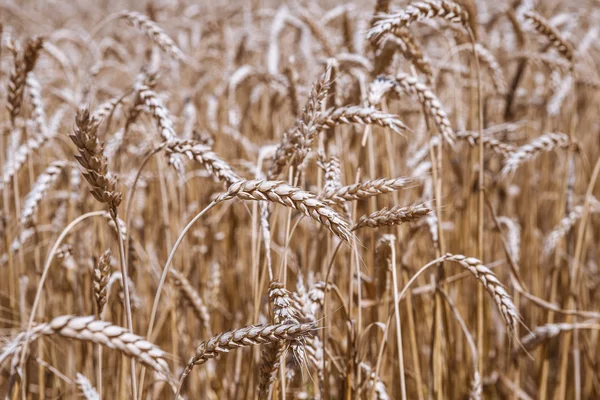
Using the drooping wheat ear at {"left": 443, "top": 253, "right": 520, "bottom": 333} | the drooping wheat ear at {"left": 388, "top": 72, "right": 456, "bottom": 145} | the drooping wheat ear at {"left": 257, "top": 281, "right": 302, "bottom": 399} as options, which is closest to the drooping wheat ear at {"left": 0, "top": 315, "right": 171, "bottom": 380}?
the drooping wheat ear at {"left": 257, "top": 281, "right": 302, "bottom": 399}

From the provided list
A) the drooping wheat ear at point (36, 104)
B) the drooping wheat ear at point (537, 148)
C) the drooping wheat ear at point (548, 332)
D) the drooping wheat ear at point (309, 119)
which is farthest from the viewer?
the drooping wheat ear at point (36, 104)

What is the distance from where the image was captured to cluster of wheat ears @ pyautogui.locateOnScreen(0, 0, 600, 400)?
0.96 metres

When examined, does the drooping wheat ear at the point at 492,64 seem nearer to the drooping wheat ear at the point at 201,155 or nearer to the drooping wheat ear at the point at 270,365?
the drooping wheat ear at the point at 201,155

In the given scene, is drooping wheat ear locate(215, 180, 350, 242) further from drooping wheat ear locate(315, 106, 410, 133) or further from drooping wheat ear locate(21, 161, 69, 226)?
drooping wheat ear locate(21, 161, 69, 226)

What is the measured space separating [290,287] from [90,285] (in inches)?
40.0

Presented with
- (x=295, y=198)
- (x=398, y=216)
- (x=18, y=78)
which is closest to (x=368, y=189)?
(x=398, y=216)

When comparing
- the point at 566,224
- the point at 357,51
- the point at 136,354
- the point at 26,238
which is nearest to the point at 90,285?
the point at 26,238

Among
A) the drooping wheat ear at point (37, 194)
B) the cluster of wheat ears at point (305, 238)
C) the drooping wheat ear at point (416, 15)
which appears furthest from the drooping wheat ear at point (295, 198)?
the drooping wheat ear at point (37, 194)

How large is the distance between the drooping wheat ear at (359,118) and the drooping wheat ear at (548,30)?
2.65ft

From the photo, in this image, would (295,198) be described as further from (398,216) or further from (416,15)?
(416,15)

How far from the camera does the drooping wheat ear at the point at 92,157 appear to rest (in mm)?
792

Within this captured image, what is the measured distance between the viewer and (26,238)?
1826 mm

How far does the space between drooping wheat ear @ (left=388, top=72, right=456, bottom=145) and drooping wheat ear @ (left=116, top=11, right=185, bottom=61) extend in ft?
2.11

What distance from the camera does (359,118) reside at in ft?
3.47
